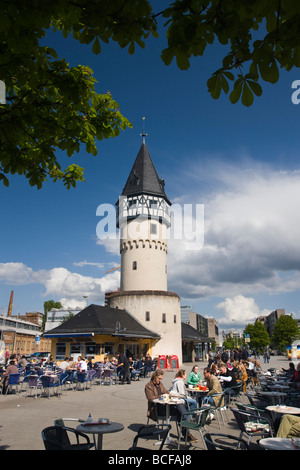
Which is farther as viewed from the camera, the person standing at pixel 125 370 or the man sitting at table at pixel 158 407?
the person standing at pixel 125 370

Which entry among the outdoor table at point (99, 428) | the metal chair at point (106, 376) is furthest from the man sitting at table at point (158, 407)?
the metal chair at point (106, 376)

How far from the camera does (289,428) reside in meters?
5.62

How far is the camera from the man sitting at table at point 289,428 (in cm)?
559

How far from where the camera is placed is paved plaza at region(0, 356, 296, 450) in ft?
23.3

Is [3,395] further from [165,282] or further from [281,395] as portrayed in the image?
[165,282]

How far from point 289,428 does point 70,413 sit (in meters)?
7.34

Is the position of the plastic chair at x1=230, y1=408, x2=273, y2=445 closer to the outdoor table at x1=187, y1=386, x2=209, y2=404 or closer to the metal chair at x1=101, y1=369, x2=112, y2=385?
the outdoor table at x1=187, y1=386, x2=209, y2=404

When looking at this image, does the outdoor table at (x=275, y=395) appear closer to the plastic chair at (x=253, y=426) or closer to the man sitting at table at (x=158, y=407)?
the plastic chair at (x=253, y=426)

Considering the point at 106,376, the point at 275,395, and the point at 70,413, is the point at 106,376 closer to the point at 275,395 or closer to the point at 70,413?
the point at 70,413

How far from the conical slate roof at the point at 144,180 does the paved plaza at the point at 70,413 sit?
95.3 feet

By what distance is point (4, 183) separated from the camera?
5.28 m

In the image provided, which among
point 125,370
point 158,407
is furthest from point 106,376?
point 158,407
